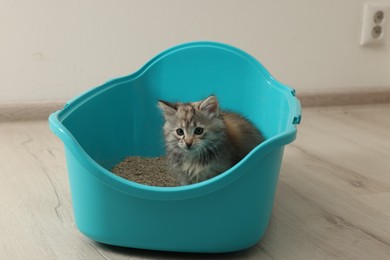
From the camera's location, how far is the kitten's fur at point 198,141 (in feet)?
3.61

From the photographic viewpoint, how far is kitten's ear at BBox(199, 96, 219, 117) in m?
1.11

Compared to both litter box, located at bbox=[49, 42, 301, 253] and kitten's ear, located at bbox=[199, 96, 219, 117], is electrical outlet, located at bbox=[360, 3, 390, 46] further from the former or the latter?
kitten's ear, located at bbox=[199, 96, 219, 117]

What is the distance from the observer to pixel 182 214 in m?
0.92

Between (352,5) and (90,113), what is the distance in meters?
1.25

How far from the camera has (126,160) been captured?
4.74 ft

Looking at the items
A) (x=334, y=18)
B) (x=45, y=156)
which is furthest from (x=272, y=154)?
(x=334, y=18)

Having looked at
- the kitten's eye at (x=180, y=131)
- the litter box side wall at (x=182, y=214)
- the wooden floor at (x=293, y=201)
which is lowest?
the wooden floor at (x=293, y=201)

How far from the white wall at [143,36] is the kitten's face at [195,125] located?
719 mm

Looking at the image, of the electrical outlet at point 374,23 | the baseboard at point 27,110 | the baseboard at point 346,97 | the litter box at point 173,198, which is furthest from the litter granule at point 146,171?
the electrical outlet at point 374,23

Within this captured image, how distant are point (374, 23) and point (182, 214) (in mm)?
1466

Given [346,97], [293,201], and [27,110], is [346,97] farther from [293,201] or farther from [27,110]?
[27,110]

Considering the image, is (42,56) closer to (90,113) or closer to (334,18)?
(90,113)

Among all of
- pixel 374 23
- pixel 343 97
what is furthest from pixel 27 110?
pixel 374 23

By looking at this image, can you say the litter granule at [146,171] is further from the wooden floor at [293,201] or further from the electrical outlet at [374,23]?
the electrical outlet at [374,23]
